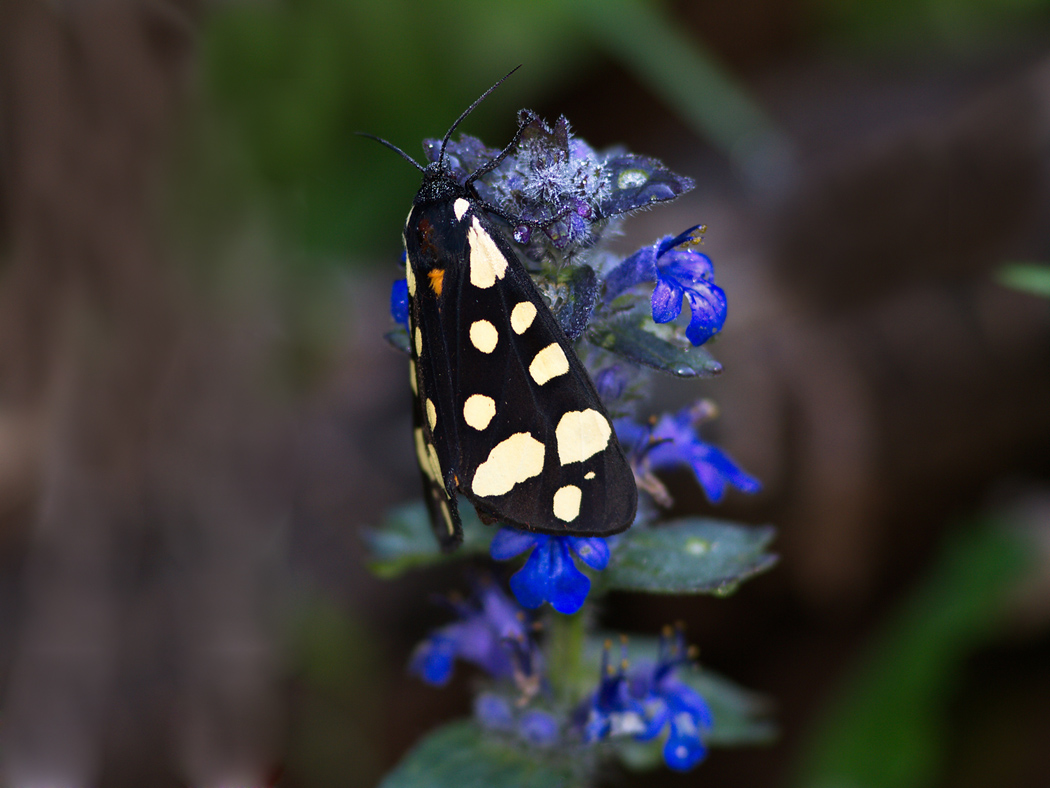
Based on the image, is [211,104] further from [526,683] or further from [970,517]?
[970,517]

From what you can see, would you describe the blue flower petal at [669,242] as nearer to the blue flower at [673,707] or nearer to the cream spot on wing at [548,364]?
the cream spot on wing at [548,364]

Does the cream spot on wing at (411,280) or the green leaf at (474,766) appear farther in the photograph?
the green leaf at (474,766)

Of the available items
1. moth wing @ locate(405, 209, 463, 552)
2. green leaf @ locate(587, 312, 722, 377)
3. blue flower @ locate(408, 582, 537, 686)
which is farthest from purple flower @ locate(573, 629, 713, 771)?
green leaf @ locate(587, 312, 722, 377)

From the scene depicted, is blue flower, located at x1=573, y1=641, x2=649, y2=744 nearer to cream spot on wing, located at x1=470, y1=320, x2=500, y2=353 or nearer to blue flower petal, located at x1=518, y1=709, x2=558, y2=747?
blue flower petal, located at x1=518, y1=709, x2=558, y2=747

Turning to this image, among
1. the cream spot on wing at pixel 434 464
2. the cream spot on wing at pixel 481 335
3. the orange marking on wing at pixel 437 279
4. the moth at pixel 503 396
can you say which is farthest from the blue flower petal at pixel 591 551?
the orange marking on wing at pixel 437 279

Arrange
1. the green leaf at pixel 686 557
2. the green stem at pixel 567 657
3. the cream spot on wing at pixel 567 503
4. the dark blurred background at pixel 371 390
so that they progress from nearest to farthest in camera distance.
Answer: the cream spot on wing at pixel 567 503 < the green leaf at pixel 686 557 < the green stem at pixel 567 657 < the dark blurred background at pixel 371 390

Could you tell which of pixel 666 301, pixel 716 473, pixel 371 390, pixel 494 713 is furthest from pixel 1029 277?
pixel 371 390

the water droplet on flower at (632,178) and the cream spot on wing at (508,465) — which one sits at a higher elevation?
the water droplet on flower at (632,178)
